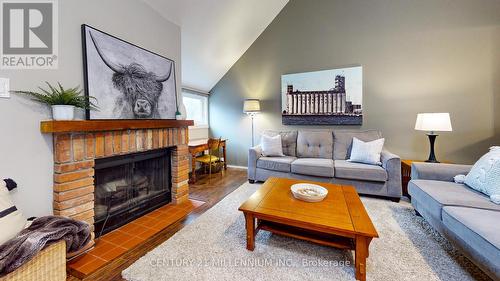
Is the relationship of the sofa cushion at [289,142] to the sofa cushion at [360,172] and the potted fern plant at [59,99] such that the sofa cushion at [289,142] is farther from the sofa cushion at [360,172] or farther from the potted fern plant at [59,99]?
the potted fern plant at [59,99]

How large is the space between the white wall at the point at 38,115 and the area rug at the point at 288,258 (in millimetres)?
908

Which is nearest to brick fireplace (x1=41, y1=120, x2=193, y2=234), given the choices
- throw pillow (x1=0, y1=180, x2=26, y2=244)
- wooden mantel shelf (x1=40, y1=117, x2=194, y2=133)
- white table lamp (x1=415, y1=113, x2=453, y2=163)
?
wooden mantel shelf (x1=40, y1=117, x2=194, y2=133)

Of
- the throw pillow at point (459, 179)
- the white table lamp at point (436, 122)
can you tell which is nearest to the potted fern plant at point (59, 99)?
the throw pillow at point (459, 179)

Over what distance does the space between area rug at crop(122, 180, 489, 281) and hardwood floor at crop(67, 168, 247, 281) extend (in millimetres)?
95

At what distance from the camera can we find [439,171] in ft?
7.13

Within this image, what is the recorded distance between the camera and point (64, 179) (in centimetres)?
157

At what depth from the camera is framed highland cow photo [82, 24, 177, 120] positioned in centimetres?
180

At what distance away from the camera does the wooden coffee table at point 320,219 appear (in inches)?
53.0

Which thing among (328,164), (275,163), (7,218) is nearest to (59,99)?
(7,218)

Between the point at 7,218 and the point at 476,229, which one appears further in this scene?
the point at 476,229

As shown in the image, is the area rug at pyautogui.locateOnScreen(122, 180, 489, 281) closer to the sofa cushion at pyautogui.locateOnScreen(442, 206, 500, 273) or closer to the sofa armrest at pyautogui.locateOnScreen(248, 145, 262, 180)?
the sofa cushion at pyautogui.locateOnScreen(442, 206, 500, 273)

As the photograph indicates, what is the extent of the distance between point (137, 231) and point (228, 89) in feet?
10.9

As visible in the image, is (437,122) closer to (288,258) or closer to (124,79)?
(288,258)

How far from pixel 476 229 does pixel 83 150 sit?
284 centimetres
